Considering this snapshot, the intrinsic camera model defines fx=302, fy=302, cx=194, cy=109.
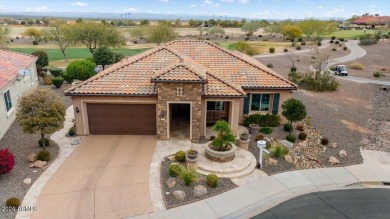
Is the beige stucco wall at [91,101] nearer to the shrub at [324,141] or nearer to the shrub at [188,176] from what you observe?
the shrub at [188,176]

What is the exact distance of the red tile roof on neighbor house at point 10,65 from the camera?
21.8 meters

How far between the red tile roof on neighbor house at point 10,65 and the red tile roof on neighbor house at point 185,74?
237 inches

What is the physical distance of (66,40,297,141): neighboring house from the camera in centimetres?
1906

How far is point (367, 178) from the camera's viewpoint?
53.6 feet

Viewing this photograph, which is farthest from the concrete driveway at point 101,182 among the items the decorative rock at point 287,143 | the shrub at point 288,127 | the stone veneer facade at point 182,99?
the shrub at point 288,127

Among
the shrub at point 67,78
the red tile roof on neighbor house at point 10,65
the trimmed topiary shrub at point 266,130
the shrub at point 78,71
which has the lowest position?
the trimmed topiary shrub at point 266,130

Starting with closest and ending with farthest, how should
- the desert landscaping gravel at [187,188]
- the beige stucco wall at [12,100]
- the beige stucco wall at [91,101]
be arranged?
1. the desert landscaping gravel at [187,188]
2. the beige stucco wall at [91,101]
3. the beige stucco wall at [12,100]

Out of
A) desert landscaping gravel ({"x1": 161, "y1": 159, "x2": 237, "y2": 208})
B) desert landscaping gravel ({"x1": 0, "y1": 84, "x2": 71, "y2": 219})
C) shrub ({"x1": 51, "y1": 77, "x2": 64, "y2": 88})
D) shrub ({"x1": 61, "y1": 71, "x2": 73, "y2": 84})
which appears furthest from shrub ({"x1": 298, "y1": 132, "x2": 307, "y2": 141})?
shrub ({"x1": 51, "y1": 77, "x2": 64, "y2": 88})

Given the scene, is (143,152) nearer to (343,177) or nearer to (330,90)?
(343,177)

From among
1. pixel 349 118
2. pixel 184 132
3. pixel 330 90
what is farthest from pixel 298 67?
pixel 184 132

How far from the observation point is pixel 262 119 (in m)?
22.4

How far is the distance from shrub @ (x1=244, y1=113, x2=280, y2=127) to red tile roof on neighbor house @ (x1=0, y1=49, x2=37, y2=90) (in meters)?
17.1

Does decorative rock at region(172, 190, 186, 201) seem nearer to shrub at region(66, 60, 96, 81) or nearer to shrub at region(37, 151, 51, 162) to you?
shrub at region(37, 151, 51, 162)

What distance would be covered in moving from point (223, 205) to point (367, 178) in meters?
8.52
